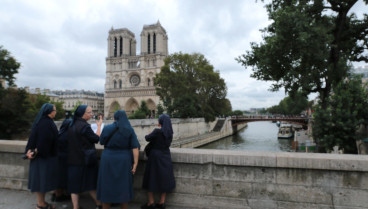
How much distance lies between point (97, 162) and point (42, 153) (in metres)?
0.79

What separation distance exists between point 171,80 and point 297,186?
102 ft

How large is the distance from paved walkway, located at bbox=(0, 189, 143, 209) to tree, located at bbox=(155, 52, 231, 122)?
28140 millimetres

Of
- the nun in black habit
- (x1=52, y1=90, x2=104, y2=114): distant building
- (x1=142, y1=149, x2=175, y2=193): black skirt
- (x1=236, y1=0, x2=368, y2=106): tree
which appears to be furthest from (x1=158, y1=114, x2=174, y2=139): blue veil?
(x1=52, y1=90, x2=104, y2=114): distant building

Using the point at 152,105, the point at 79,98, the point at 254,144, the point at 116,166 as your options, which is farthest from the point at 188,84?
the point at 79,98

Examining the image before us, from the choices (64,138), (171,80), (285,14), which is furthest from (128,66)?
(64,138)

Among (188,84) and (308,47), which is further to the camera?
(188,84)

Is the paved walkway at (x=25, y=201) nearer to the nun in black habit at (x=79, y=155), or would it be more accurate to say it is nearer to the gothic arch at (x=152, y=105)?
the nun in black habit at (x=79, y=155)

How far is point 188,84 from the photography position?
114 ft

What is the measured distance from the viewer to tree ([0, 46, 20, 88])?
A: 687 inches

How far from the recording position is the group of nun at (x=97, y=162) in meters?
3.25

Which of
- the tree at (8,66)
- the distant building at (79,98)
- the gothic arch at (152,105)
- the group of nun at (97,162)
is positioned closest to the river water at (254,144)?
the tree at (8,66)

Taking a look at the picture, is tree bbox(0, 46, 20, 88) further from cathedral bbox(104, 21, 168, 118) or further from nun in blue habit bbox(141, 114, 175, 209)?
cathedral bbox(104, 21, 168, 118)

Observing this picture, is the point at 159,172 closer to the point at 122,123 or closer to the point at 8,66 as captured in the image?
the point at 122,123

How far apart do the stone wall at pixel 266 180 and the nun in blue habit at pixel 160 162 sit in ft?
0.96
